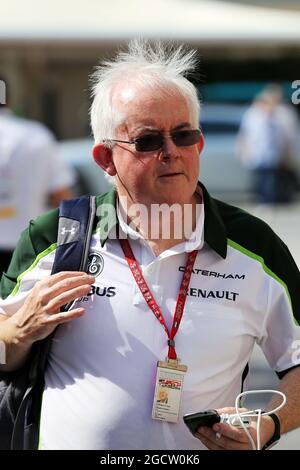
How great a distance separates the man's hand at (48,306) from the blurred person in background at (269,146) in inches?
516

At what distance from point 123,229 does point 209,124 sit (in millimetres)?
14070

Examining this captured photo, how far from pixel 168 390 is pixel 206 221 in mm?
520

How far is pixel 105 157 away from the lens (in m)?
3.13

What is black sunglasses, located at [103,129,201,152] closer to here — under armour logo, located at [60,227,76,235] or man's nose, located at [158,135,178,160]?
man's nose, located at [158,135,178,160]

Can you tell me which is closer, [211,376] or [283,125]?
[211,376]

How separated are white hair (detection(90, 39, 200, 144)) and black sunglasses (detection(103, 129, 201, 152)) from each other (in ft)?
0.18

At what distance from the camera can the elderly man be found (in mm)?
2893

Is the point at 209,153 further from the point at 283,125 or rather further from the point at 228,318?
the point at 228,318

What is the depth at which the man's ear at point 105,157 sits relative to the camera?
10.2 ft

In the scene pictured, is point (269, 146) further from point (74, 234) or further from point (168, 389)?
point (168, 389)

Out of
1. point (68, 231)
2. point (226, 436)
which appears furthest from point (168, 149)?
point (226, 436)

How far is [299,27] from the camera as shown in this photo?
62.7ft
